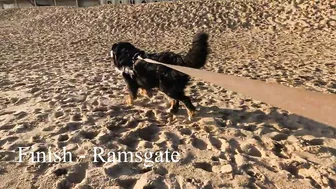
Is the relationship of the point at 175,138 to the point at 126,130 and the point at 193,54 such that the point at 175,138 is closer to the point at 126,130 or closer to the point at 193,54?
the point at 126,130

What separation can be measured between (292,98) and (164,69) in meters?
2.47

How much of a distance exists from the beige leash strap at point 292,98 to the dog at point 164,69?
174 centimetres

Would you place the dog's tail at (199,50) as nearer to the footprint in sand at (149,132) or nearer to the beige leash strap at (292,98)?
the footprint in sand at (149,132)

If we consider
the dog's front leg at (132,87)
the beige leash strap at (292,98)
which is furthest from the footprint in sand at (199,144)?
the beige leash strap at (292,98)

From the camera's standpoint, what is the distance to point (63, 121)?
3809 millimetres

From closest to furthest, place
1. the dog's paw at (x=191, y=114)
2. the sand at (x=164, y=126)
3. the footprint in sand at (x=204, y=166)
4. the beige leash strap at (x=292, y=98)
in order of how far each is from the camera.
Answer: the beige leash strap at (x=292, y=98) → the sand at (x=164, y=126) → the footprint in sand at (x=204, y=166) → the dog's paw at (x=191, y=114)

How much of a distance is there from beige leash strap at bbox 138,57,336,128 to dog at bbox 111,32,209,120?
1.74 m

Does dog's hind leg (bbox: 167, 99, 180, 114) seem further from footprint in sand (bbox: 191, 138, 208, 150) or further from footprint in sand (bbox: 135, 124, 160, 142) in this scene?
footprint in sand (bbox: 191, 138, 208, 150)

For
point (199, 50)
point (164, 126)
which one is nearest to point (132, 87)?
point (164, 126)

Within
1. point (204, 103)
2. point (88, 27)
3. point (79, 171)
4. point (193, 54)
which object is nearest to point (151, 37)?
point (88, 27)

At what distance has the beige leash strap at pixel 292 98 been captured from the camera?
129 cm

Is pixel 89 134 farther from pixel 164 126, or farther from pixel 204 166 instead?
pixel 204 166

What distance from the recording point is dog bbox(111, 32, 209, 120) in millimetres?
3525

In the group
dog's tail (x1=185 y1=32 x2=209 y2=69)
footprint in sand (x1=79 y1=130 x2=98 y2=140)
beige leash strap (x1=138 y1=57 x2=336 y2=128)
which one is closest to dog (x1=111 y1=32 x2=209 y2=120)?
dog's tail (x1=185 y1=32 x2=209 y2=69)
